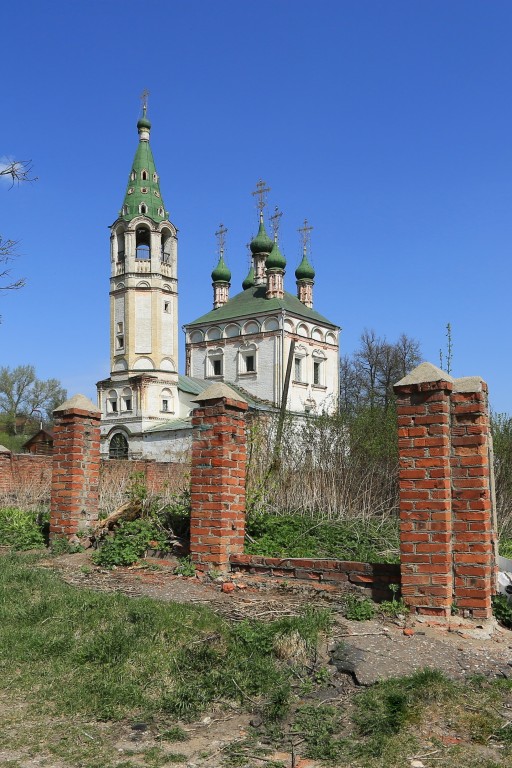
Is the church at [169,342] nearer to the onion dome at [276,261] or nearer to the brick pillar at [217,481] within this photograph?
the onion dome at [276,261]

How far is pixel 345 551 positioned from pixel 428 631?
2153 millimetres

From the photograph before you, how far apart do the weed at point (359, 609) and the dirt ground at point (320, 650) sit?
6 centimetres

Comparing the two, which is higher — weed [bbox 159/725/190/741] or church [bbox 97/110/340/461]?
church [bbox 97/110/340/461]

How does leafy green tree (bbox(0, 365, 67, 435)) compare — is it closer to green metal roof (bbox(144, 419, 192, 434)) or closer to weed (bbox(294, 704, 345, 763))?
green metal roof (bbox(144, 419, 192, 434))

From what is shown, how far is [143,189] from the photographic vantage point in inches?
1610

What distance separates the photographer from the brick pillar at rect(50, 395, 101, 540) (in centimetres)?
876

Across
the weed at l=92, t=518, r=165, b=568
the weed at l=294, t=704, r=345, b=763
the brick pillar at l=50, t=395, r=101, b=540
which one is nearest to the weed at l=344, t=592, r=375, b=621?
the weed at l=294, t=704, r=345, b=763

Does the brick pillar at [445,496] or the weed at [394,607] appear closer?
the brick pillar at [445,496]

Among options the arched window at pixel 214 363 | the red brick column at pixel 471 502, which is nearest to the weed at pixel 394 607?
the red brick column at pixel 471 502

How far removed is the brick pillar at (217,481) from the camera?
7.06 metres

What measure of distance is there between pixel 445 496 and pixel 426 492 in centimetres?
15

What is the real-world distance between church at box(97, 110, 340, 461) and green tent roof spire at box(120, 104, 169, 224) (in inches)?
2.3

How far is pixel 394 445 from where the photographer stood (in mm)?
10578

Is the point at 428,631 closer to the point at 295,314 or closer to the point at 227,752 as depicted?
the point at 227,752
